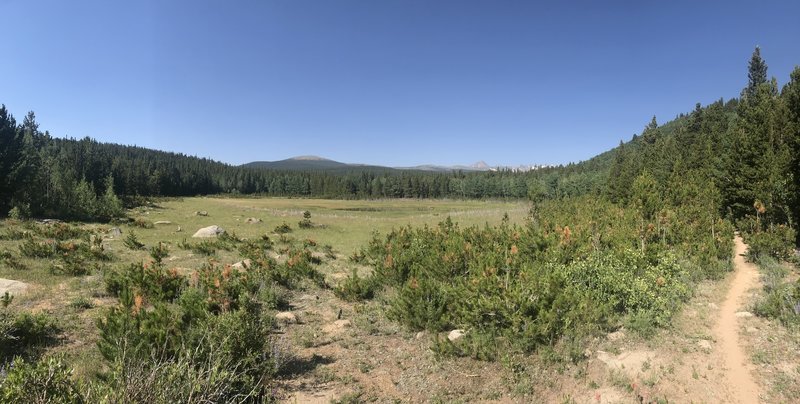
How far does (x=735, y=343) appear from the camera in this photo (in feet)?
27.9

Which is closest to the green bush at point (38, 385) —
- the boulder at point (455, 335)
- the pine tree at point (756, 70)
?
the boulder at point (455, 335)

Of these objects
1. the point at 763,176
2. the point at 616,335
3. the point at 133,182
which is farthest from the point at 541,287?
the point at 133,182

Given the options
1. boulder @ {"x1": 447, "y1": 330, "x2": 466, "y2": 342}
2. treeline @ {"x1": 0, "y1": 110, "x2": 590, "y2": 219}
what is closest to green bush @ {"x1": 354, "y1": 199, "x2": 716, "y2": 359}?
boulder @ {"x1": 447, "y1": 330, "x2": 466, "y2": 342}

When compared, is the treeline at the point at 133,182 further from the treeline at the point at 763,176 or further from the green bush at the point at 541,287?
the green bush at the point at 541,287

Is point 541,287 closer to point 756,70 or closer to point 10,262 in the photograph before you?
point 10,262

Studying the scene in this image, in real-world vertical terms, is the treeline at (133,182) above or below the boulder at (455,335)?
above

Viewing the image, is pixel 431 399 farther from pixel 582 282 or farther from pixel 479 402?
pixel 582 282

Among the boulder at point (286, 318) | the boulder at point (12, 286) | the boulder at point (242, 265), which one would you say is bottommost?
the boulder at point (286, 318)

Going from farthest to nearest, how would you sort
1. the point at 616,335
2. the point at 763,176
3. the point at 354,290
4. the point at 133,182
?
the point at 133,182, the point at 763,176, the point at 354,290, the point at 616,335

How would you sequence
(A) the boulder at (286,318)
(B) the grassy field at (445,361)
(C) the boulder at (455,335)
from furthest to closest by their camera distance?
1. (A) the boulder at (286,318)
2. (C) the boulder at (455,335)
3. (B) the grassy field at (445,361)

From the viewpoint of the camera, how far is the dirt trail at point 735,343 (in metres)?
6.93

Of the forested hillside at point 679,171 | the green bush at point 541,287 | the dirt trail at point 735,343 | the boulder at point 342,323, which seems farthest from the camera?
the forested hillside at point 679,171

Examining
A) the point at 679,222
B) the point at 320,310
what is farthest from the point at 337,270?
the point at 679,222

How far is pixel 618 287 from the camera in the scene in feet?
33.6
